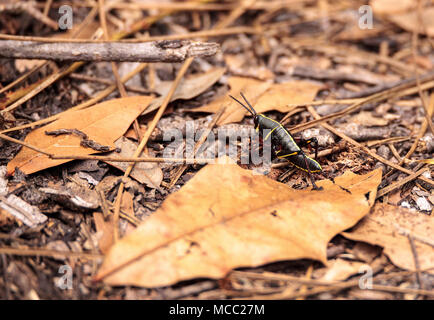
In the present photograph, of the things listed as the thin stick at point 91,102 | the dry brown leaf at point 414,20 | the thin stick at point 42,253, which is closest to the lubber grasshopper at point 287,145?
the thin stick at point 91,102

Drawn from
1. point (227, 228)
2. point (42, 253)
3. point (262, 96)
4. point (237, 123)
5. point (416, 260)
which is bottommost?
point (416, 260)

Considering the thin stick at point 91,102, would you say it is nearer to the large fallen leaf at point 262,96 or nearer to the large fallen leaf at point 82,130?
the large fallen leaf at point 82,130

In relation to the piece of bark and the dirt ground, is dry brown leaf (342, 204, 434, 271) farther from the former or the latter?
the piece of bark

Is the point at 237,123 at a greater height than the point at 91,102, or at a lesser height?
lesser

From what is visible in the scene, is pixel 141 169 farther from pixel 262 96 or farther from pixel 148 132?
pixel 262 96

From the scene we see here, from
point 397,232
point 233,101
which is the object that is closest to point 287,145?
point 233,101
